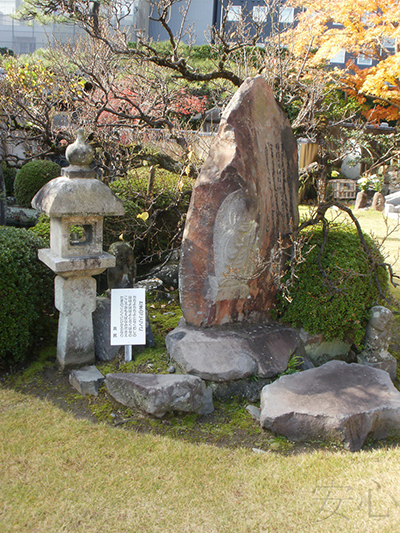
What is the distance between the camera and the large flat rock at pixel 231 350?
403 cm

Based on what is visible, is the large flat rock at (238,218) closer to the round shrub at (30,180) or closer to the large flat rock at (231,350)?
the large flat rock at (231,350)

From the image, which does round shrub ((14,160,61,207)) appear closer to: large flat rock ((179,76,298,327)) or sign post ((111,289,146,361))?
sign post ((111,289,146,361))

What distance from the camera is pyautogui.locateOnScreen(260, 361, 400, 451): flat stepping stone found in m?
3.50

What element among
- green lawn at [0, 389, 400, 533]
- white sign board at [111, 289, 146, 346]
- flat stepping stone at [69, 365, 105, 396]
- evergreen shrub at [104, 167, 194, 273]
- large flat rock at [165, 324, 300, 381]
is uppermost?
evergreen shrub at [104, 167, 194, 273]

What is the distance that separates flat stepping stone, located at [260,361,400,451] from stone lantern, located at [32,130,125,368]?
1.76 meters

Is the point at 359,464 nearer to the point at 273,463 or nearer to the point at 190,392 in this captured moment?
the point at 273,463

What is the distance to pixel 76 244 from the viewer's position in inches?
167

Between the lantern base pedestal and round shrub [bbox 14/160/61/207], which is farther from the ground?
round shrub [bbox 14/160/61/207]

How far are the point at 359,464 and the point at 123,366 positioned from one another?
7.08 ft

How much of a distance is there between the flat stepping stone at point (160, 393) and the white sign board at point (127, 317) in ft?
1.74

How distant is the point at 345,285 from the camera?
4473 millimetres

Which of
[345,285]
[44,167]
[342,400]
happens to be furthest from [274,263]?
[44,167]

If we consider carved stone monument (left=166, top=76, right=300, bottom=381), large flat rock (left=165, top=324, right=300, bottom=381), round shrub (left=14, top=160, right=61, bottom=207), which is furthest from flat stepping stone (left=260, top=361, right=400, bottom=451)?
round shrub (left=14, top=160, right=61, bottom=207)

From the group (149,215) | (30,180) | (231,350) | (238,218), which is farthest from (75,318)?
(30,180)
